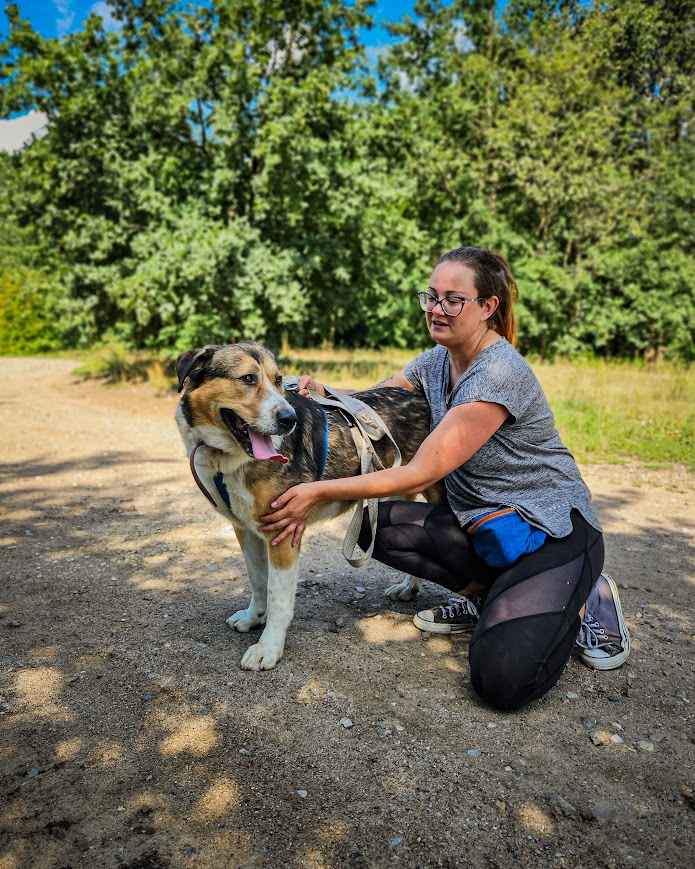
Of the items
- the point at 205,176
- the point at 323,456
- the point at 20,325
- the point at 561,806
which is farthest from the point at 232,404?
the point at 20,325

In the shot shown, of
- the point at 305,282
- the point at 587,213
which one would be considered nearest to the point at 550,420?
the point at 305,282

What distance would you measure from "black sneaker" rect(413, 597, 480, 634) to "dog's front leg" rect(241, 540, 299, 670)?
886mm

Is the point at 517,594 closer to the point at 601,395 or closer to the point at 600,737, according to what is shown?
the point at 600,737

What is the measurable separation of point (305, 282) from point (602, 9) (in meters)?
21.0

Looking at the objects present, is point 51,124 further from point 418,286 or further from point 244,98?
point 418,286

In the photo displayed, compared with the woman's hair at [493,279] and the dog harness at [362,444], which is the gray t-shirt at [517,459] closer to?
the woman's hair at [493,279]

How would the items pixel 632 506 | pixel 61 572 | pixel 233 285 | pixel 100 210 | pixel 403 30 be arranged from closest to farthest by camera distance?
1. pixel 61 572
2. pixel 632 506
3. pixel 233 285
4. pixel 100 210
5. pixel 403 30

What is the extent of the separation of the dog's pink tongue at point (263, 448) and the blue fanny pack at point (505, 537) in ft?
3.57

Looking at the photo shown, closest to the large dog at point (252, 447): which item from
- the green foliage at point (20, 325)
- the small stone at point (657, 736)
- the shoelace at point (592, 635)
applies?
the shoelace at point (592, 635)

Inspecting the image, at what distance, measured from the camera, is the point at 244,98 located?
11672mm

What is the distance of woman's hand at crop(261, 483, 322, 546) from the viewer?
118 inches

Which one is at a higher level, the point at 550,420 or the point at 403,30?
the point at 403,30

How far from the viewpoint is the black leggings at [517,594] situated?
109 inches

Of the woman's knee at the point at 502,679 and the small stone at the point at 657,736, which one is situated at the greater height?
the woman's knee at the point at 502,679
